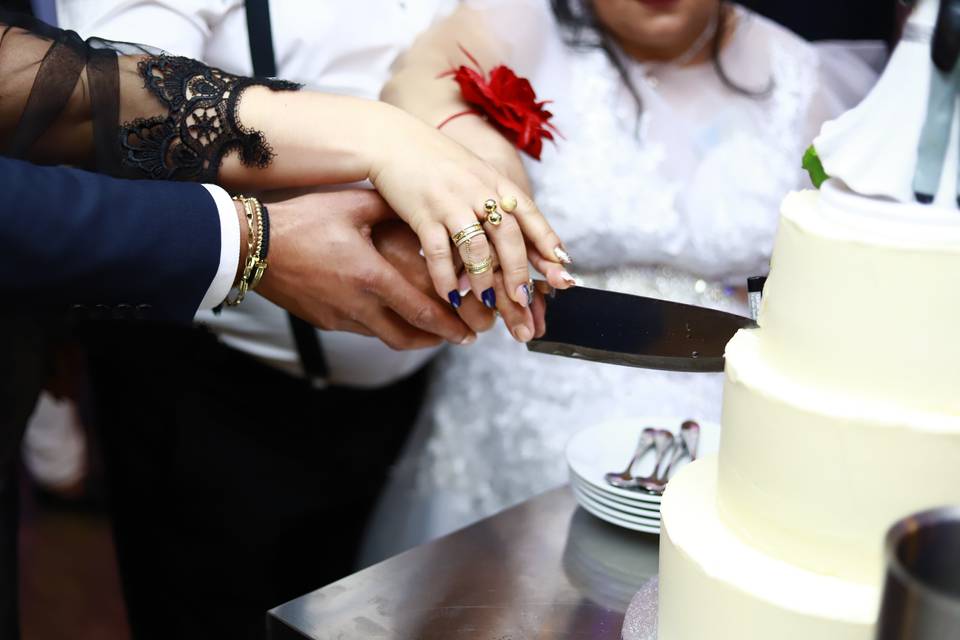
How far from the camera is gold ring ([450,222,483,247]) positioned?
42.9 inches

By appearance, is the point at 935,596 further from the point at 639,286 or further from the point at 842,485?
the point at 639,286

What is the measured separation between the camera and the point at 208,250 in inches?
41.1

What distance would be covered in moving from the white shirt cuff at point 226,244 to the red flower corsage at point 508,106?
0.50 metres

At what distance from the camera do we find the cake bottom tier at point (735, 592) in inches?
28.9

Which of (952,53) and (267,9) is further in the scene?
(267,9)

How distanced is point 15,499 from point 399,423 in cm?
85

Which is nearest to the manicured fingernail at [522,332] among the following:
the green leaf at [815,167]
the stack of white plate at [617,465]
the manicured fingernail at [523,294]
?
the manicured fingernail at [523,294]

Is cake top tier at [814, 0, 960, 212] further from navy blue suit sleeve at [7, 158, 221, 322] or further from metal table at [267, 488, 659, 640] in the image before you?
navy blue suit sleeve at [7, 158, 221, 322]

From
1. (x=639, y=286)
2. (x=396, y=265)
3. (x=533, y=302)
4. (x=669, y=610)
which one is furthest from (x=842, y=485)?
(x=639, y=286)

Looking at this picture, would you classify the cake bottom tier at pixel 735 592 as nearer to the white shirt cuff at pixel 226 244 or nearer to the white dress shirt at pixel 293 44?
the white shirt cuff at pixel 226 244

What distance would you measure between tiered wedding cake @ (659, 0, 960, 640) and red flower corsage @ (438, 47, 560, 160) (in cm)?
73

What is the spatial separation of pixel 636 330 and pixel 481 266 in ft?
0.62

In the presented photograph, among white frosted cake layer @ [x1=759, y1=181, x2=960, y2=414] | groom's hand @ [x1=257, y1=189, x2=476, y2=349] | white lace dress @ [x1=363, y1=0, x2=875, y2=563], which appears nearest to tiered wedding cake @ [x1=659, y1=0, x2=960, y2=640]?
white frosted cake layer @ [x1=759, y1=181, x2=960, y2=414]

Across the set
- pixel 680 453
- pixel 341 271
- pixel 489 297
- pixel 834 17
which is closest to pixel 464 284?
pixel 489 297
